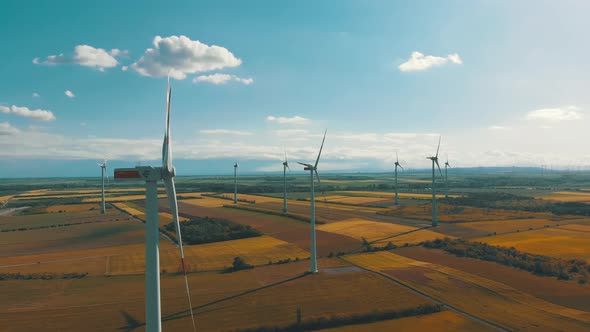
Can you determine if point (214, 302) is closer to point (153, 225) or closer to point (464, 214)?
point (153, 225)

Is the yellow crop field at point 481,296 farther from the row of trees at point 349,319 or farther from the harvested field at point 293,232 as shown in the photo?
the harvested field at point 293,232

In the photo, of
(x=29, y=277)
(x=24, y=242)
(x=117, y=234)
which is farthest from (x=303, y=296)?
(x=24, y=242)

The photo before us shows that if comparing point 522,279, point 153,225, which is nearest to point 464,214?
point 522,279

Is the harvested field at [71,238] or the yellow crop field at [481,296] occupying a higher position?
the harvested field at [71,238]

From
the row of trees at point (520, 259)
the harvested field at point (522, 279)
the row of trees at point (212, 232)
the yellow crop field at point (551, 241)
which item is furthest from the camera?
the row of trees at point (212, 232)

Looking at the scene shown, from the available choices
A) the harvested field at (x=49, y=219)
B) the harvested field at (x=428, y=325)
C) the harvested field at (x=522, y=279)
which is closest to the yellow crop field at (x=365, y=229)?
the harvested field at (x=522, y=279)

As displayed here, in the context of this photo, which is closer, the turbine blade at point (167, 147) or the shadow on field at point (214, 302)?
the turbine blade at point (167, 147)

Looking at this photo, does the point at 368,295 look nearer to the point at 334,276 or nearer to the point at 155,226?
the point at 334,276
